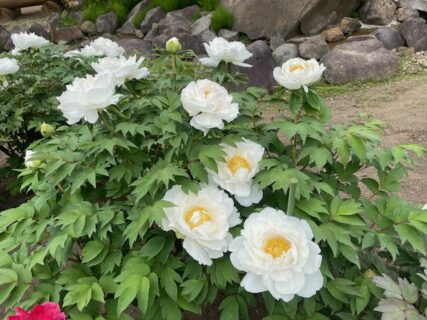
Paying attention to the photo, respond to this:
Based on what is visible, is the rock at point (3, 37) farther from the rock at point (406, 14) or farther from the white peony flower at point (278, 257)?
the white peony flower at point (278, 257)

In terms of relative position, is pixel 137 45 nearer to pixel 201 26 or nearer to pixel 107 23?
pixel 201 26

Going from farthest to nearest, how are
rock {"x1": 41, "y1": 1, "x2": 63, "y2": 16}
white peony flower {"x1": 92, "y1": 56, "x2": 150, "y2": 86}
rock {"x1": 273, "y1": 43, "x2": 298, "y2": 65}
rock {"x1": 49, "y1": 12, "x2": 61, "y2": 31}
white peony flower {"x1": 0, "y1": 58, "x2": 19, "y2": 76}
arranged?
rock {"x1": 41, "y1": 1, "x2": 63, "y2": 16} → rock {"x1": 49, "y1": 12, "x2": 61, "y2": 31} → rock {"x1": 273, "y1": 43, "x2": 298, "y2": 65} → white peony flower {"x1": 0, "y1": 58, "x2": 19, "y2": 76} → white peony flower {"x1": 92, "y1": 56, "x2": 150, "y2": 86}

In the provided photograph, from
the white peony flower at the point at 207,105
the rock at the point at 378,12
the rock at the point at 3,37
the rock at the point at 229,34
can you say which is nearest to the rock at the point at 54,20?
the rock at the point at 3,37

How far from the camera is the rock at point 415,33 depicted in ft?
23.1

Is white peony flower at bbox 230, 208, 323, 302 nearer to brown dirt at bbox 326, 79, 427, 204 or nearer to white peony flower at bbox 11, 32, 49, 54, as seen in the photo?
white peony flower at bbox 11, 32, 49, 54

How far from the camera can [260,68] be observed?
628cm

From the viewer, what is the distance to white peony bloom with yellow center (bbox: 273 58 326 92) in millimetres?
1531

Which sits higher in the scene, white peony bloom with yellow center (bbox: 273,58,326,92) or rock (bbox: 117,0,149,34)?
white peony bloom with yellow center (bbox: 273,58,326,92)

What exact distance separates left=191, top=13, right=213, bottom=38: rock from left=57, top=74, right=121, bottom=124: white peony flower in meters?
6.43

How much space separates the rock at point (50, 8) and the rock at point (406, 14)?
21.2 feet

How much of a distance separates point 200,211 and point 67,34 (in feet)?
26.4

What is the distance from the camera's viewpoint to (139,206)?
1.53 meters

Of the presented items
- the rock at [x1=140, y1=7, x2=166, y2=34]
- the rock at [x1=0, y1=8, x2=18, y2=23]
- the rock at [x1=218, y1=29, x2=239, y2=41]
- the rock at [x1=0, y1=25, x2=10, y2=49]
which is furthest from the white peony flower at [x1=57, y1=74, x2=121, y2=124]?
the rock at [x1=0, y1=8, x2=18, y2=23]

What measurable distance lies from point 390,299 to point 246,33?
663 centimetres
